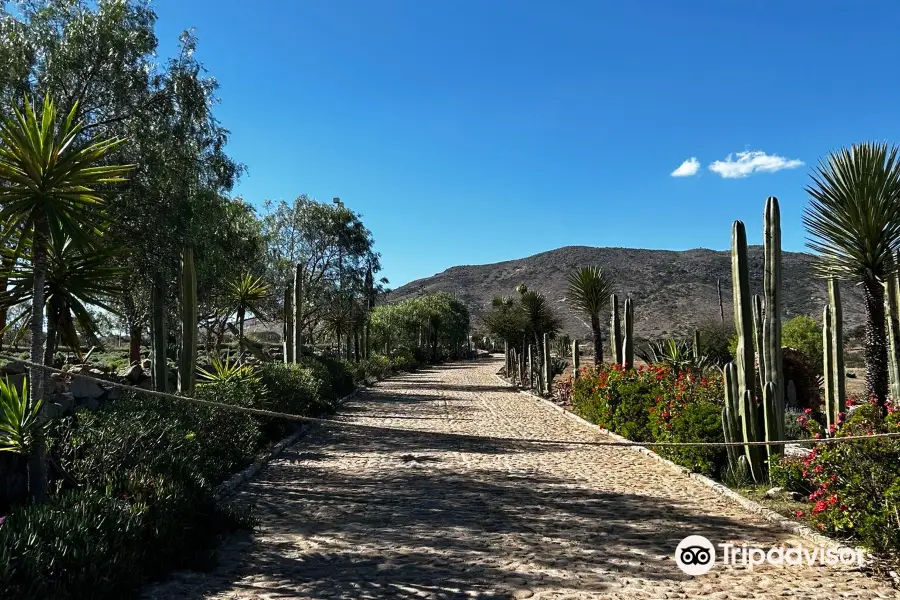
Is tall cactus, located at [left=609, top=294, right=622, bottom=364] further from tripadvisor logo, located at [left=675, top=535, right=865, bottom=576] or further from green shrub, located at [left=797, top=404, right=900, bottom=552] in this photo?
tripadvisor logo, located at [left=675, top=535, right=865, bottom=576]

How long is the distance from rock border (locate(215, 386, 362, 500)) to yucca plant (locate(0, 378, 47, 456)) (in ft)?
5.81

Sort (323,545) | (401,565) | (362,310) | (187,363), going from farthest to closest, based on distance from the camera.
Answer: (362,310), (187,363), (323,545), (401,565)

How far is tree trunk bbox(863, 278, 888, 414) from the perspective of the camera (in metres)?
7.02

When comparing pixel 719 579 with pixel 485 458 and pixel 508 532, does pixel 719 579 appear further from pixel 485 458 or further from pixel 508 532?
pixel 485 458

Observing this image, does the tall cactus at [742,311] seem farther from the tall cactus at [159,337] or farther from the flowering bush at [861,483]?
the tall cactus at [159,337]

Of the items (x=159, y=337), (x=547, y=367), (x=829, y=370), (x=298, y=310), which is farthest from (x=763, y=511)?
(x=547, y=367)

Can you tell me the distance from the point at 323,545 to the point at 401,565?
83 centimetres

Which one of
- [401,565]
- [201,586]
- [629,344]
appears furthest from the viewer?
[629,344]

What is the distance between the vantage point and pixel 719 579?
4.40 metres

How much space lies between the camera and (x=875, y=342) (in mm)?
7320

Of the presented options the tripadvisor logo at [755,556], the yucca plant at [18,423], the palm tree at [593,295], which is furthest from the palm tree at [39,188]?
the palm tree at [593,295]

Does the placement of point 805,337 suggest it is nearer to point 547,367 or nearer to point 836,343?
point 547,367

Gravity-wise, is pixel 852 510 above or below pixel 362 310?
below

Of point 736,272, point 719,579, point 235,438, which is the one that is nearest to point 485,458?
point 235,438
